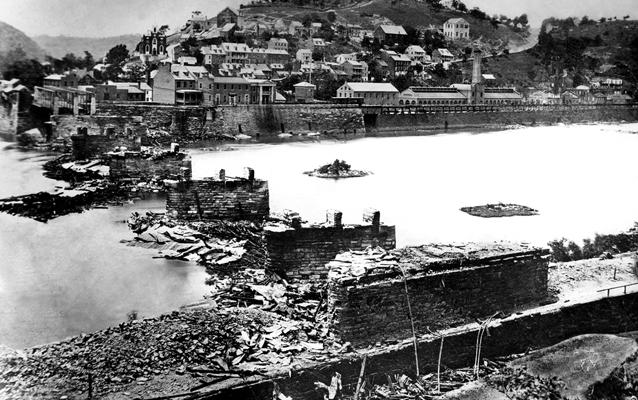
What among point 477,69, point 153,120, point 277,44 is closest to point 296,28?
point 277,44

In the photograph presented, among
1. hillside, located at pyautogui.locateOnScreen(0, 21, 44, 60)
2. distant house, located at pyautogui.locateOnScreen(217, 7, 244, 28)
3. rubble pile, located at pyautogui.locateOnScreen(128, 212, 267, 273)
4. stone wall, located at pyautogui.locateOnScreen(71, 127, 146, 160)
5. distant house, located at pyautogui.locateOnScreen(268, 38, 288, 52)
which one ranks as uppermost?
distant house, located at pyautogui.locateOnScreen(217, 7, 244, 28)

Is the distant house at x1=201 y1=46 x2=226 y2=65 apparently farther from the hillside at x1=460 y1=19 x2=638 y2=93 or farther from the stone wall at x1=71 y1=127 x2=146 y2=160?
the stone wall at x1=71 y1=127 x2=146 y2=160

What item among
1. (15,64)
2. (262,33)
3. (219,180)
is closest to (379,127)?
(262,33)

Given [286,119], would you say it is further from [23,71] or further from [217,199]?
[23,71]

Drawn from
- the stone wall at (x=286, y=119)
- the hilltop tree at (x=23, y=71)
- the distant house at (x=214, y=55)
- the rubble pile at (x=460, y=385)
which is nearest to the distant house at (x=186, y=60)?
the distant house at (x=214, y=55)

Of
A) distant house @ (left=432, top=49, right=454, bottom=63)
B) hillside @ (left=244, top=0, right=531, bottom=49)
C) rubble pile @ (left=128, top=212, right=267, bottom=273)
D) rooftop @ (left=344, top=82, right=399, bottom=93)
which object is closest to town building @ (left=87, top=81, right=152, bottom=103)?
rooftop @ (left=344, top=82, right=399, bottom=93)

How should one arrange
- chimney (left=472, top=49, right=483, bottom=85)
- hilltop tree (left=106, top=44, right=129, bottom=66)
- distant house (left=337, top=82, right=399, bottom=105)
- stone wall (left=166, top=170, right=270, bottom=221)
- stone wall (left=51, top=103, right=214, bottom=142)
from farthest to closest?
distant house (left=337, top=82, right=399, bottom=105), chimney (left=472, top=49, right=483, bottom=85), stone wall (left=51, top=103, right=214, bottom=142), hilltop tree (left=106, top=44, right=129, bottom=66), stone wall (left=166, top=170, right=270, bottom=221)

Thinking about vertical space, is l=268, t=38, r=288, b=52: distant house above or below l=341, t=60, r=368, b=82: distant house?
above

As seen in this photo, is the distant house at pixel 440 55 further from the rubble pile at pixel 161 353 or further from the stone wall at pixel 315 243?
the rubble pile at pixel 161 353
